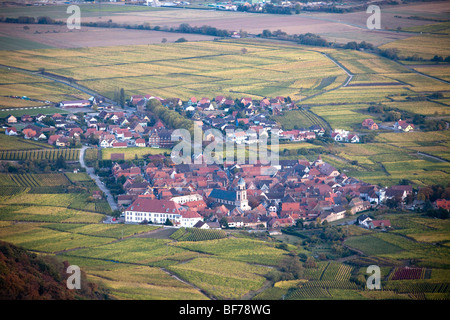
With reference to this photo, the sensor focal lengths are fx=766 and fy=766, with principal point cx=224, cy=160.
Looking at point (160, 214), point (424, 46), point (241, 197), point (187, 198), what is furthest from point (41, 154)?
point (424, 46)

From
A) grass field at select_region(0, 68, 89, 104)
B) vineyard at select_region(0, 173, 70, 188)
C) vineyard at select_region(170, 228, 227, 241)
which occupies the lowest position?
vineyard at select_region(170, 228, 227, 241)

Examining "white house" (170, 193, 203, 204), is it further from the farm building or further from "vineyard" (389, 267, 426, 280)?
the farm building

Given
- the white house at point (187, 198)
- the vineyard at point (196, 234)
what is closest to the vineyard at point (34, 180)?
the white house at point (187, 198)

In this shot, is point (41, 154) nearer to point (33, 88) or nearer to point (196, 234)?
point (196, 234)

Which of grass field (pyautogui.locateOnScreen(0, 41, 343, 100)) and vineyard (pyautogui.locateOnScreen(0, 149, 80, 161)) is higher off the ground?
grass field (pyautogui.locateOnScreen(0, 41, 343, 100))

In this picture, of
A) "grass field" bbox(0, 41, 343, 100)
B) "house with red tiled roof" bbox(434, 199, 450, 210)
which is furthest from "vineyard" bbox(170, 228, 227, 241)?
"grass field" bbox(0, 41, 343, 100)

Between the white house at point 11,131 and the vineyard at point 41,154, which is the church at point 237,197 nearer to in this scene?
the vineyard at point 41,154

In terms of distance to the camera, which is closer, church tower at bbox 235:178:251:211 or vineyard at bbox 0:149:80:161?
church tower at bbox 235:178:251:211
